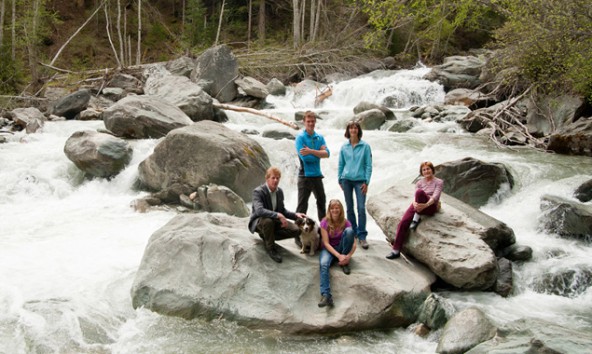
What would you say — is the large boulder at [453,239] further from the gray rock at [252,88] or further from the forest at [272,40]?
the gray rock at [252,88]

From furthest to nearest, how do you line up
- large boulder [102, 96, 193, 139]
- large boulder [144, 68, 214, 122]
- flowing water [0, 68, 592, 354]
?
large boulder [144, 68, 214, 122] → large boulder [102, 96, 193, 139] → flowing water [0, 68, 592, 354]

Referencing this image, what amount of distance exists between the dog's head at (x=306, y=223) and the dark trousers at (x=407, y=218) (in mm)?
1417

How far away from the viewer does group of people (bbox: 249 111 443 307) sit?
5.85 m

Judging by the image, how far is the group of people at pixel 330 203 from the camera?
585cm

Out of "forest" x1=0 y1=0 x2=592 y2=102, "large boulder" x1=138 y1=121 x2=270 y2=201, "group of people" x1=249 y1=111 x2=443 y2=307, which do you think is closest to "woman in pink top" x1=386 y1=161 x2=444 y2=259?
"group of people" x1=249 y1=111 x2=443 y2=307

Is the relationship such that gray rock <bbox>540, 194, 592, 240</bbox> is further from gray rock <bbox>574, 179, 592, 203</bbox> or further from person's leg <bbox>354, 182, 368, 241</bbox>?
person's leg <bbox>354, 182, 368, 241</bbox>

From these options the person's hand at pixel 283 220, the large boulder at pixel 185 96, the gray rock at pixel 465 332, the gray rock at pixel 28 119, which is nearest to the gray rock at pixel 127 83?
the large boulder at pixel 185 96

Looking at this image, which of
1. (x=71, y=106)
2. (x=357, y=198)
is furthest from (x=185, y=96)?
(x=357, y=198)

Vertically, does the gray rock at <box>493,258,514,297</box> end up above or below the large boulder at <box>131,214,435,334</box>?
below

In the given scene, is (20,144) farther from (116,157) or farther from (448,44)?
(448,44)

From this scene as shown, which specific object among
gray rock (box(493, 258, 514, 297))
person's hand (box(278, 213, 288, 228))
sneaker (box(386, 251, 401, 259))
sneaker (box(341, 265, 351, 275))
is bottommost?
gray rock (box(493, 258, 514, 297))

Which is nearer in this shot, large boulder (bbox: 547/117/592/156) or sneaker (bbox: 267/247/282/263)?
sneaker (bbox: 267/247/282/263)

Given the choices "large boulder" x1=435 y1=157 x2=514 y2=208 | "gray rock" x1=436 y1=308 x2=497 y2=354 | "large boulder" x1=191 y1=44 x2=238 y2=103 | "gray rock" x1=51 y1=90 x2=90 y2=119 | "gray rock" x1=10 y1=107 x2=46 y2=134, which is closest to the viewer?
"gray rock" x1=436 y1=308 x2=497 y2=354

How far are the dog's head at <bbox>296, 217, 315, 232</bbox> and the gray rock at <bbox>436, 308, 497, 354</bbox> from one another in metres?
1.84
